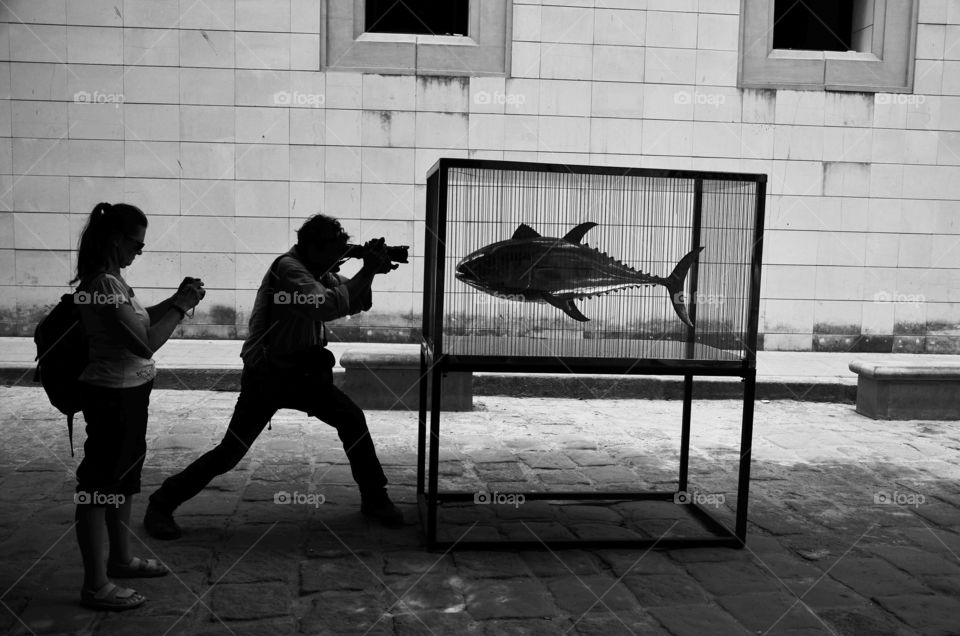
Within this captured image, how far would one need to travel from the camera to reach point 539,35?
433 inches

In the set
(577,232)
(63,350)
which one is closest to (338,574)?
(63,350)

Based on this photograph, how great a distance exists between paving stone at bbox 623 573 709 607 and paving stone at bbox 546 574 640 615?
0.18 ft

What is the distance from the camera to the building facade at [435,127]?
35.3 ft

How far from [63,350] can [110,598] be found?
1.06 metres

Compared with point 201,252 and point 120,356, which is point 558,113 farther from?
point 120,356

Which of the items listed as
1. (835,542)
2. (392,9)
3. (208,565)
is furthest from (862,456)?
(392,9)

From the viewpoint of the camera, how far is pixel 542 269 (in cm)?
462

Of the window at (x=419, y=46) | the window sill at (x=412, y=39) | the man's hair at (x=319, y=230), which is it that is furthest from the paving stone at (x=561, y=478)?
the window sill at (x=412, y=39)

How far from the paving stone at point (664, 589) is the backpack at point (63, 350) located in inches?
105

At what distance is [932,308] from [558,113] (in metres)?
5.65

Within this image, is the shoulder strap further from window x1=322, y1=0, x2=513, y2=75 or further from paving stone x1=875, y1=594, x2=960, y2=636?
window x1=322, y1=0, x2=513, y2=75

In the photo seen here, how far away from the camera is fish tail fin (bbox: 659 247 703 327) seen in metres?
4.76

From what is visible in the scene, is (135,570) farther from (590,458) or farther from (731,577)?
(590,458)

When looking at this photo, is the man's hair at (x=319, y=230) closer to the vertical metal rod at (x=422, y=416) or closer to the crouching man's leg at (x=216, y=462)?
the crouching man's leg at (x=216, y=462)
